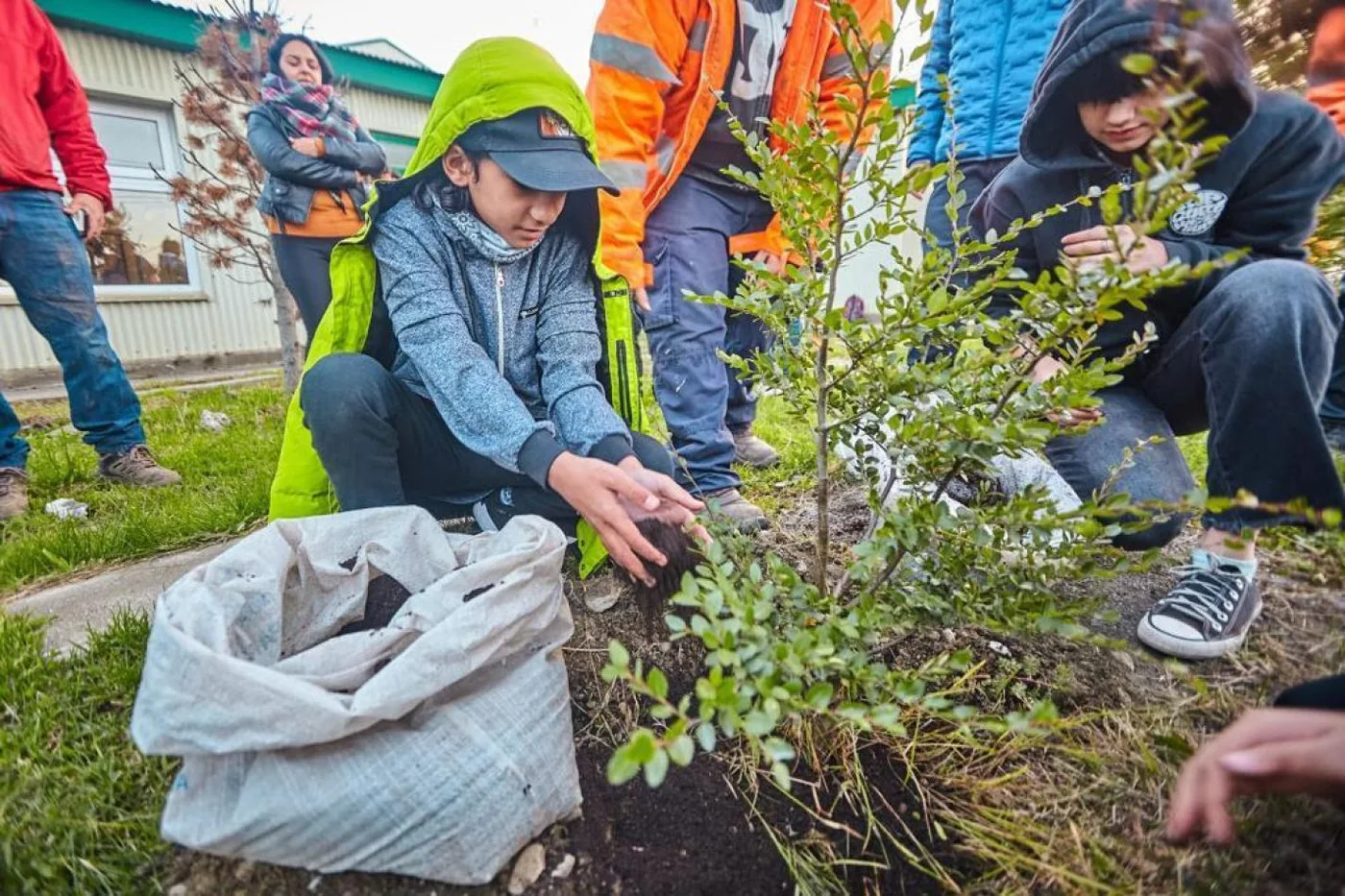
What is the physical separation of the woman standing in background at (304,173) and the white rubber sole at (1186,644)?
3.38 m

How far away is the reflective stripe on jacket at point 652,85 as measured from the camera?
195 centimetres

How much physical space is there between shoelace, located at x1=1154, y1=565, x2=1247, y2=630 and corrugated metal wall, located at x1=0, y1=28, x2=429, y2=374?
6.09 m

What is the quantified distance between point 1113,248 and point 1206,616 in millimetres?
917

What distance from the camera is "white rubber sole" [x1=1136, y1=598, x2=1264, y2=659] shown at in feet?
4.50

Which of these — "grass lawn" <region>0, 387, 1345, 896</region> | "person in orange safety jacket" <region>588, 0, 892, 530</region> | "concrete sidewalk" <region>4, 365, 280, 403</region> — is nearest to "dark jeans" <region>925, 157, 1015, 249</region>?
"person in orange safety jacket" <region>588, 0, 892, 530</region>

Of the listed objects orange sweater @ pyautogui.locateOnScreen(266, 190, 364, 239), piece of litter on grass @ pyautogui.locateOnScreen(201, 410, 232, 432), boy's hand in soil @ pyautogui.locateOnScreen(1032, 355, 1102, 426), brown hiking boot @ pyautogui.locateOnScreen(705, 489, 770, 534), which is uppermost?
orange sweater @ pyautogui.locateOnScreen(266, 190, 364, 239)

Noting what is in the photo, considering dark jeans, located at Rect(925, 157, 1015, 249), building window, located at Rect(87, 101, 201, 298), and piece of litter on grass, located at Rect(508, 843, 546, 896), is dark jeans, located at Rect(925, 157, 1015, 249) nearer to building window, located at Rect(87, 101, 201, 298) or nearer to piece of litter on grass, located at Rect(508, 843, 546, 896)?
piece of litter on grass, located at Rect(508, 843, 546, 896)

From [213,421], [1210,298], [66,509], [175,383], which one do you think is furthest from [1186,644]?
[175,383]

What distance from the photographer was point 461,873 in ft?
3.02

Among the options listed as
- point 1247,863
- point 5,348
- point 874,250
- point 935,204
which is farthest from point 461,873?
point 874,250

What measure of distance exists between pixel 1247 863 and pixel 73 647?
2097 mm

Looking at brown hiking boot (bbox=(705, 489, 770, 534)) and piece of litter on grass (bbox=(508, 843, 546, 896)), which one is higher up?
brown hiking boot (bbox=(705, 489, 770, 534))

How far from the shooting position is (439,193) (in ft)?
5.46

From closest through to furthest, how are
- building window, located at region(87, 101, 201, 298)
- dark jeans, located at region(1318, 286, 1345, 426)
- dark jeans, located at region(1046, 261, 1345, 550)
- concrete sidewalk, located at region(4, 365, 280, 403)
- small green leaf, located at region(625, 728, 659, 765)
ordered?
small green leaf, located at region(625, 728, 659, 765), dark jeans, located at region(1046, 261, 1345, 550), dark jeans, located at region(1318, 286, 1345, 426), concrete sidewalk, located at region(4, 365, 280, 403), building window, located at region(87, 101, 201, 298)
